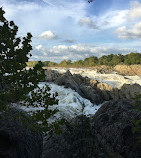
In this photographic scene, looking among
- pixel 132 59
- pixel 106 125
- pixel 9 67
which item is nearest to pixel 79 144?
pixel 106 125

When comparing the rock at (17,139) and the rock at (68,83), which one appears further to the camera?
the rock at (68,83)

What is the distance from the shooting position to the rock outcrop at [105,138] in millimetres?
6013

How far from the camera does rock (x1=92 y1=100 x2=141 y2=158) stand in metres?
5.88

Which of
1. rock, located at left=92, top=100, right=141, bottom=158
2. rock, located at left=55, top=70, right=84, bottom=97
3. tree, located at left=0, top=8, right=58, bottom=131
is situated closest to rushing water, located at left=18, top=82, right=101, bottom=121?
rock, located at left=55, top=70, right=84, bottom=97

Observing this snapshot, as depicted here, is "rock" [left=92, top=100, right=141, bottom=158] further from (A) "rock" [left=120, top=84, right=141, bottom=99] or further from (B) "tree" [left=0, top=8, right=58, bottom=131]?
(A) "rock" [left=120, top=84, right=141, bottom=99]

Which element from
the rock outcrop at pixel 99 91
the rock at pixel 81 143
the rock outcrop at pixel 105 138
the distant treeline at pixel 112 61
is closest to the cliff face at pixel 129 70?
the distant treeline at pixel 112 61

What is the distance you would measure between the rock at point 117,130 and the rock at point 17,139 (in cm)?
259

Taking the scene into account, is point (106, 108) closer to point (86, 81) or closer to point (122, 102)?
point (122, 102)

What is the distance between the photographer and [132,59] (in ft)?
306

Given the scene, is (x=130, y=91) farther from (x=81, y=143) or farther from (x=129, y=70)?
(x=129, y=70)

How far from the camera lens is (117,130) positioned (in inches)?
253

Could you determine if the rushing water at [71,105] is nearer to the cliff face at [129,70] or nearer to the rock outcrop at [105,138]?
the rock outcrop at [105,138]

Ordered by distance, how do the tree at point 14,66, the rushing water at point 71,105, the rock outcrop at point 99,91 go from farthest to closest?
the rock outcrop at point 99,91 → the rushing water at point 71,105 → the tree at point 14,66

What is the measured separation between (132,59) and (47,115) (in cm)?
9537
